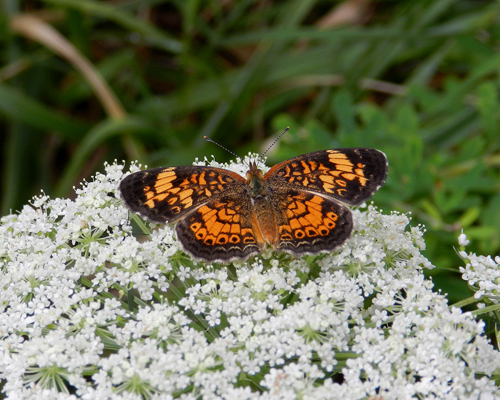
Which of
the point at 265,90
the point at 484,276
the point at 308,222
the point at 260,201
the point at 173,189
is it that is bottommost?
the point at 484,276

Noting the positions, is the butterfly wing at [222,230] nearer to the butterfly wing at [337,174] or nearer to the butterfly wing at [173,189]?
the butterfly wing at [173,189]

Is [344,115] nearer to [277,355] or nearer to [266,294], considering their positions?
[266,294]

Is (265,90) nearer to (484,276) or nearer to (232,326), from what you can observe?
(484,276)

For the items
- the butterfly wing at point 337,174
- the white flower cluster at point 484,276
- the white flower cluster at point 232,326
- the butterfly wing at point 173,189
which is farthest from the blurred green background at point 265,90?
the white flower cluster at point 232,326

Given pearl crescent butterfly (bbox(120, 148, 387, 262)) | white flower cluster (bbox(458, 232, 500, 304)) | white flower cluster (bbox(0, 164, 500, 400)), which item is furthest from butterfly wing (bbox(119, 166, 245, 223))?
white flower cluster (bbox(458, 232, 500, 304))

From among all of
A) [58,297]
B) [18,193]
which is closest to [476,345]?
[58,297]

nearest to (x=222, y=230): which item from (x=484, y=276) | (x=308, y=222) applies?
(x=308, y=222)
